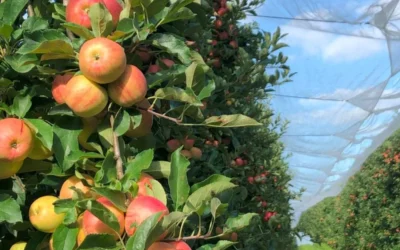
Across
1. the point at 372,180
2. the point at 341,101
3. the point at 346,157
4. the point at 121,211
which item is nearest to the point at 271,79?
the point at 121,211

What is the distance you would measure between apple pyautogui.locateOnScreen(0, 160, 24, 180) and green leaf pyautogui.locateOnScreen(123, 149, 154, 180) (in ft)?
0.59

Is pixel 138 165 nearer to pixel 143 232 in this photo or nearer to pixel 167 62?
pixel 143 232

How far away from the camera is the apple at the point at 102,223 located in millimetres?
729

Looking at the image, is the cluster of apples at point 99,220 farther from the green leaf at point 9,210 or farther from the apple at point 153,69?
the apple at point 153,69

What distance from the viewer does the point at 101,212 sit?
27.0 inches

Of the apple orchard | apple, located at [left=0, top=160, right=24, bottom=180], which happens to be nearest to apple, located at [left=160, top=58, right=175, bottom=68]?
the apple orchard

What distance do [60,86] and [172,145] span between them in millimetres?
445

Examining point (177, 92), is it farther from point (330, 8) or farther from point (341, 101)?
point (341, 101)

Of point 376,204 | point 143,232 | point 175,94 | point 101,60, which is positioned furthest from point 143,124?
point 376,204

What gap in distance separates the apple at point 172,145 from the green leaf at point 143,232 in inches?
22.1

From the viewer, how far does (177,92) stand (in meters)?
0.87

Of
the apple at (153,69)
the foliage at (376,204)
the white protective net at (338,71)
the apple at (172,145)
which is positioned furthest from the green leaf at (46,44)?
the white protective net at (338,71)

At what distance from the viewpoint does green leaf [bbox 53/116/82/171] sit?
0.81 metres

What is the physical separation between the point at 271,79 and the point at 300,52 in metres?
6.67
